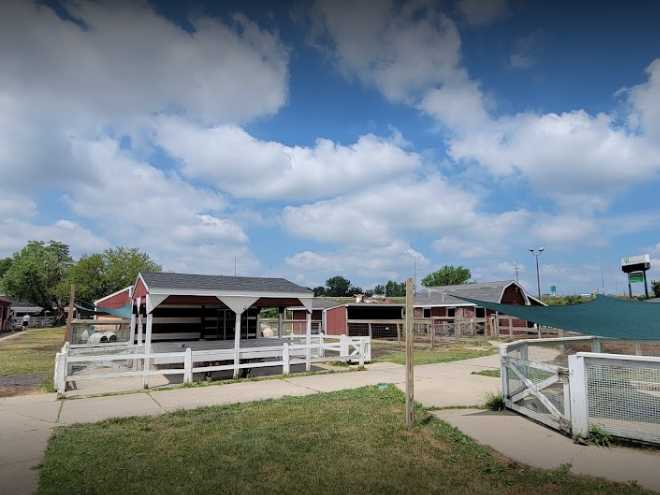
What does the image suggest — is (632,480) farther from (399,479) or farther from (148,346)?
(148,346)

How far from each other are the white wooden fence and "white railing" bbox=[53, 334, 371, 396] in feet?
23.7

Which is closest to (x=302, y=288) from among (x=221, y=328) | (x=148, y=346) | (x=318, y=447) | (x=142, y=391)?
(x=221, y=328)

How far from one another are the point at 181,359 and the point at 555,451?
10.0 m

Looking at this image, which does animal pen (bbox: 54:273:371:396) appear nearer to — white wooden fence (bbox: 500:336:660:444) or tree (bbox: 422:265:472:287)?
white wooden fence (bbox: 500:336:660:444)

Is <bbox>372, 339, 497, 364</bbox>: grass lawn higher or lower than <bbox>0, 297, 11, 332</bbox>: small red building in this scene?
lower

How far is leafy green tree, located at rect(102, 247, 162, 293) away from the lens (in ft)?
171

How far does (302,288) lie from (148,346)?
5.04 metres

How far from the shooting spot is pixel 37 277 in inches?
2152

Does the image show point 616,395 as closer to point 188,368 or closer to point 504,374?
point 504,374

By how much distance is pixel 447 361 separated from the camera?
16.2 m

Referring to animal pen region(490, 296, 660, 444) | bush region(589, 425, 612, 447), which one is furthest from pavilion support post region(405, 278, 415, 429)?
bush region(589, 425, 612, 447)

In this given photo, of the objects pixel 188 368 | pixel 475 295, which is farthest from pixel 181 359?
pixel 475 295

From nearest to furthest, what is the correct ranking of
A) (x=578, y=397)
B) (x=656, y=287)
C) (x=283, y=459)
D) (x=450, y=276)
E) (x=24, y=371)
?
1. (x=283, y=459)
2. (x=578, y=397)
3. (x=24, y=371)
4. (x=656, y=287)
5. (x=450, y=276)

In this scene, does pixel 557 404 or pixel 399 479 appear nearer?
pixel 399 479
